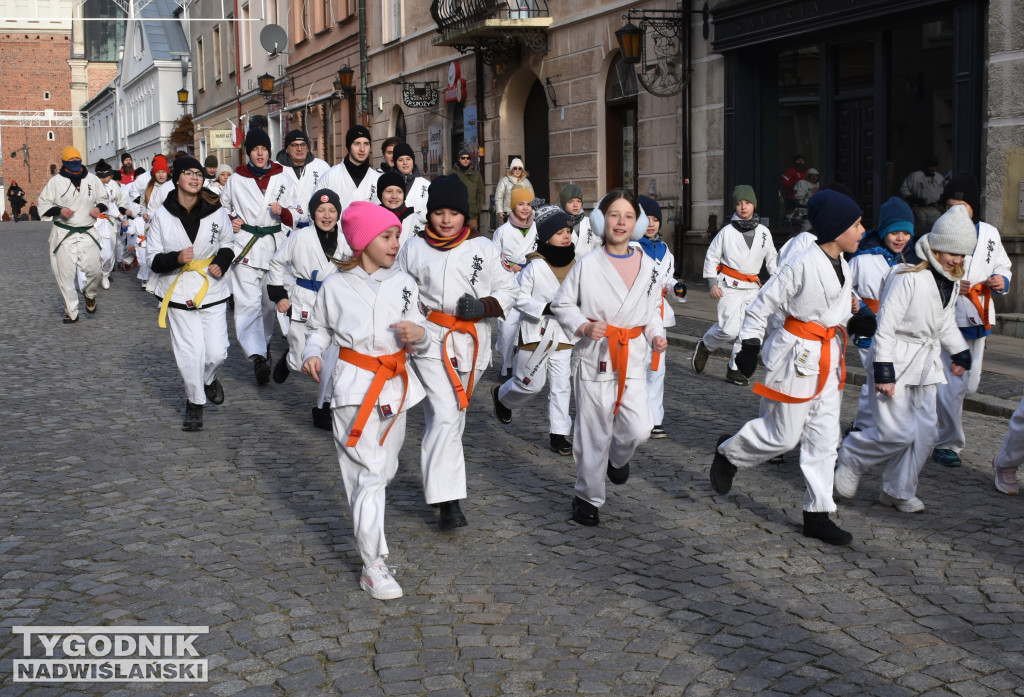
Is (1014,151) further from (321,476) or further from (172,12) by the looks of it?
(172,12)

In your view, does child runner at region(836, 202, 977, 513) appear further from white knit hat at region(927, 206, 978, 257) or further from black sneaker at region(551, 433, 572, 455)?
black sneaker at region(551, 433, 572, 455)

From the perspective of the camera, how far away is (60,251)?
15.6m

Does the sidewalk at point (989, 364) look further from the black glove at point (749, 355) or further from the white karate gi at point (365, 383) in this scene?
the white karate gi at point (365, 383)

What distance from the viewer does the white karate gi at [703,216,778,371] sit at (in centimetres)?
1064

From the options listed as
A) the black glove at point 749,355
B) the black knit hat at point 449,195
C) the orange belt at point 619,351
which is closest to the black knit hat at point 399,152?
the black knit hat at point 449,195

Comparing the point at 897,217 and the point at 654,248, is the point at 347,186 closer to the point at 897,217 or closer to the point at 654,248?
the point at 654,248

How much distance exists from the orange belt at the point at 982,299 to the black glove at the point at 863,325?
1.99m

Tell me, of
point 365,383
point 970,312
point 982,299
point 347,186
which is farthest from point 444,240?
point 347,186

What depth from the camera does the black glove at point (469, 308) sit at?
239 inches

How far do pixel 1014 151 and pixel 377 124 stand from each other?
21.3 meters

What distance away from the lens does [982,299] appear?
794 centimetres

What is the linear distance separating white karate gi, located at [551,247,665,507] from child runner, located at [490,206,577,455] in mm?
554

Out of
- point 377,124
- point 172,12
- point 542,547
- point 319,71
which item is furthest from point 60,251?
point 172,12

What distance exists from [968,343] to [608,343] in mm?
3070
